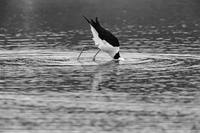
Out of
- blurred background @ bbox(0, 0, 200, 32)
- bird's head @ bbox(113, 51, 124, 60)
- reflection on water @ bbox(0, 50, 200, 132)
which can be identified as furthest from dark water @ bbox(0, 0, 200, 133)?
bird's head @ bbox(113, 51, 124, 60)

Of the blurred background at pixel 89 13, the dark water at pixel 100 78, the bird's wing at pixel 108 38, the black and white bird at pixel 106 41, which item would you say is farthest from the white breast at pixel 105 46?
the blurred background at pixel 89 13

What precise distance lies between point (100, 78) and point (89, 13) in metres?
26.9

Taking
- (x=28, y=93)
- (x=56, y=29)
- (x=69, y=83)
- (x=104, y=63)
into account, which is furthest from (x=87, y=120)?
(x=56, y=29)

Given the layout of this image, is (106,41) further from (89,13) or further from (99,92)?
(89,13)

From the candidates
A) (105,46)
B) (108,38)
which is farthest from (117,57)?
(108,38)

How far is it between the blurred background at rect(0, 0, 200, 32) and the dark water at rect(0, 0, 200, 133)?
199 mm

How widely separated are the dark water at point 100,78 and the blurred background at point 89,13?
199 millimetres

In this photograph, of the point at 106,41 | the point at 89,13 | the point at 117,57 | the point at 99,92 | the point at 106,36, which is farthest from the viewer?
the point at 89,13

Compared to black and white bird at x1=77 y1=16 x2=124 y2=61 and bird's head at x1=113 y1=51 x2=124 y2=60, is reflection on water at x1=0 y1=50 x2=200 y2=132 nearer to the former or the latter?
bird's head at x1=113 y1=51 x2=124 y2=60

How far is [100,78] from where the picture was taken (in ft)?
75.8

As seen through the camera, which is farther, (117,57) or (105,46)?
(105,46)

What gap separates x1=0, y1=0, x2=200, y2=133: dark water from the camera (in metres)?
16.7

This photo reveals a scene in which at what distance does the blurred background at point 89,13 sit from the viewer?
4259cm

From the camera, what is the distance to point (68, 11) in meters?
51.8
